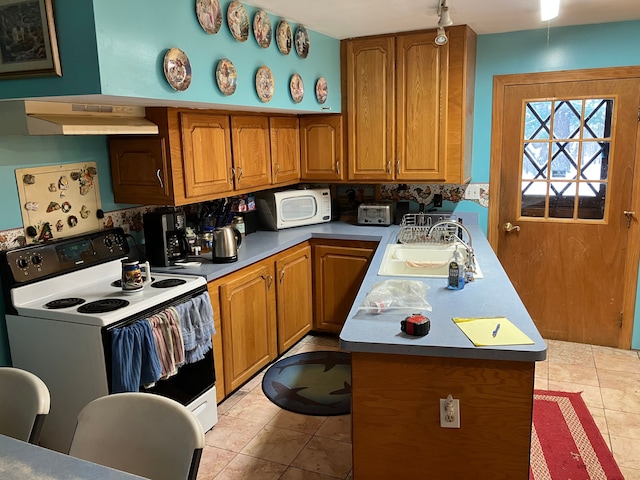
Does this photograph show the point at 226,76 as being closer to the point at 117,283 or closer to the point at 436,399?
the point at 117,283

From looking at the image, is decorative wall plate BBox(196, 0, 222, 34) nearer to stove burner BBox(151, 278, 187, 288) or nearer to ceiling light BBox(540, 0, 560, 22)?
stove burner BBox(151, 278, 187, 288)

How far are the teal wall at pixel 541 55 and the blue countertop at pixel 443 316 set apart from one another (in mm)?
1039

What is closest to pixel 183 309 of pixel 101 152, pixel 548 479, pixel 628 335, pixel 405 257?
pixel 101 152

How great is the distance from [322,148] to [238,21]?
56.6 inches

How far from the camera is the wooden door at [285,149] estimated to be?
3.66m

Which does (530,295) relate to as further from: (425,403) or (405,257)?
(425,403)

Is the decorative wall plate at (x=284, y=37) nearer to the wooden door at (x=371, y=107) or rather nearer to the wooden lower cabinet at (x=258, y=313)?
the wooden door at (x=371, y=107)

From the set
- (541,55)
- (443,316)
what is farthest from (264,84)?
(541,55)

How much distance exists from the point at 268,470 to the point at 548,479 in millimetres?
1287

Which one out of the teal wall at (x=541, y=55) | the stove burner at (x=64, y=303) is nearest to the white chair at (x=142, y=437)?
the stove burner at (x=64, y=303)

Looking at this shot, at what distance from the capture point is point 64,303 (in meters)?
2.31

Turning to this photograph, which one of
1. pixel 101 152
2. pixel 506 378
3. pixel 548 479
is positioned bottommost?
pixel 548 479

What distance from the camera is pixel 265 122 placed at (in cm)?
354

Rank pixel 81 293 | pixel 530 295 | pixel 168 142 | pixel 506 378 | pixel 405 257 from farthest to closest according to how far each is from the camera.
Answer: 1. pixel 530 295
2. pixel 405 257
3. pixel 168 142
4. pixel 81 293
5. pixel 506 378
